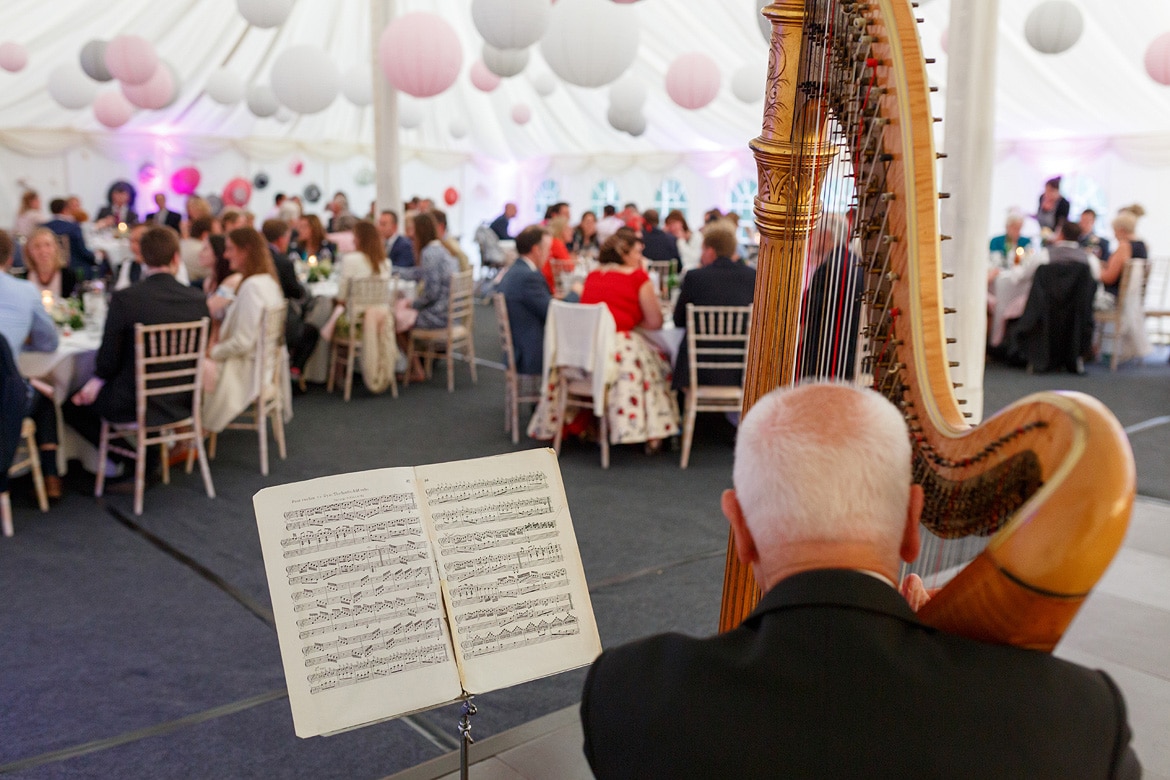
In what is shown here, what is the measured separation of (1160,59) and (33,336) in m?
6.72

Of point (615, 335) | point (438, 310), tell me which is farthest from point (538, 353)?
point (438, 310)

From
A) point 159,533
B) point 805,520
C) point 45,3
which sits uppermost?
point 45,3

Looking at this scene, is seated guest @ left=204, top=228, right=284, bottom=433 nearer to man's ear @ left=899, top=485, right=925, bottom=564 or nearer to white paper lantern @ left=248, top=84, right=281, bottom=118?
man's ear @ left=899, top=485, right=925, bottom=564

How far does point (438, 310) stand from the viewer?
268 inches

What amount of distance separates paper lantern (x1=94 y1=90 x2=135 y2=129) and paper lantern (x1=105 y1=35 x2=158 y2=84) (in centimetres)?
335

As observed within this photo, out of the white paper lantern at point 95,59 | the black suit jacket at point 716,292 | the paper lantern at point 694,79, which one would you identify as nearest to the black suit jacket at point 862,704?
the black suit jacket at point 716,292

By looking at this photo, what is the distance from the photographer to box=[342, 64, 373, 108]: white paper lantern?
9.49 m

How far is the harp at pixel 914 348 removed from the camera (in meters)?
0.77

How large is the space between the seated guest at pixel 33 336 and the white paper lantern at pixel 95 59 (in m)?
3.89

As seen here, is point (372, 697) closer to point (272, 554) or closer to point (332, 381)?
point (272, 554)

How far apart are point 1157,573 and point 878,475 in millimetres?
3103

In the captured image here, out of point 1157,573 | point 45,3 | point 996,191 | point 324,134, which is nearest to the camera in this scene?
point 1157,573

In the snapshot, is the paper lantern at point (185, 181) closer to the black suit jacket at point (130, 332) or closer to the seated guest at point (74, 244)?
the seated guest at point (74, 244)

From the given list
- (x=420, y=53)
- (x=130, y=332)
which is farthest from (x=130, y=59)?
(x=130, y=332)
